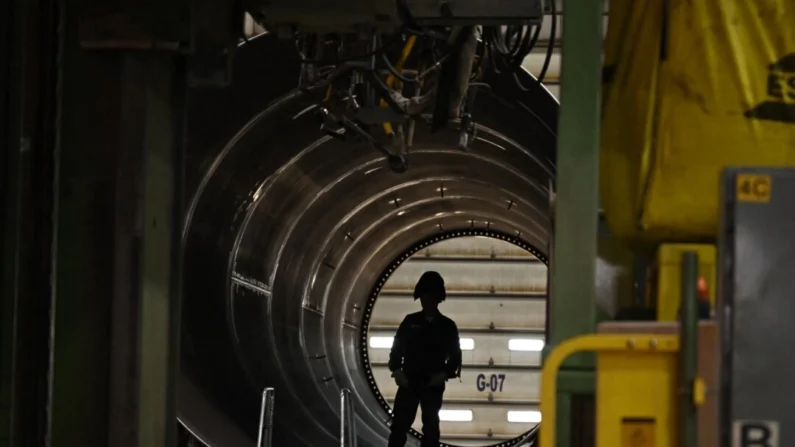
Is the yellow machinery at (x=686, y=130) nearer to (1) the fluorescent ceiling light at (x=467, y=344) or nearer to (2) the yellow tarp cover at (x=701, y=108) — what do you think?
(2) the yellow tarp cover at (x=701, y=108)

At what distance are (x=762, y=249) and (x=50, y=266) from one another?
2.23m

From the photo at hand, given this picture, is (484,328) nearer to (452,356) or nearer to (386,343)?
(386,343)

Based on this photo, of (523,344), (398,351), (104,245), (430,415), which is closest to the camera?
(104,245)

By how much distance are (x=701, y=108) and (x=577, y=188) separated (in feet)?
1.05

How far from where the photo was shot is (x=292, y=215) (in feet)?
27.6

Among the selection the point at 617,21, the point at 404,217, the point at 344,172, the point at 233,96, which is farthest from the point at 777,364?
the point at 404,217

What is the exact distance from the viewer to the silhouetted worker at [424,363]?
26.3 ft

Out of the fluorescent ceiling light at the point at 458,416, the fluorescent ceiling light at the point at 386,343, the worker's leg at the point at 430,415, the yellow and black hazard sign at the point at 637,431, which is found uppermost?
the fluorescent ceiling light at the point at 386,343

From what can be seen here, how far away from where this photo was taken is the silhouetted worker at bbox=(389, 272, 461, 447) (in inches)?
316

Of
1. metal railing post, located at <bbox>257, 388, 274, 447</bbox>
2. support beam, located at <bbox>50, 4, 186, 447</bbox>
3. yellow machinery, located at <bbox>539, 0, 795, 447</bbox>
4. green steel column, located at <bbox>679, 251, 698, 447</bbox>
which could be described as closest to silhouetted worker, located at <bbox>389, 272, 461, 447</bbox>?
metal railing post, located at <bbox>257, 388, 274, 447</bbox>

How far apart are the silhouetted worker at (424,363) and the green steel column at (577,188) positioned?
558cm

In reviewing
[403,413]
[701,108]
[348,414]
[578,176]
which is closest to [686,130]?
[701,108]

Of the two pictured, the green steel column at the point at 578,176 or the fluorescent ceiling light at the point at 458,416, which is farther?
the fluorescent ceiling light at the point at 458,416

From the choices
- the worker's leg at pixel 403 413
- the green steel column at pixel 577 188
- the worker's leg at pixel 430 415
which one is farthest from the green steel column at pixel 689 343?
the worker's leg at pixel 403 413
